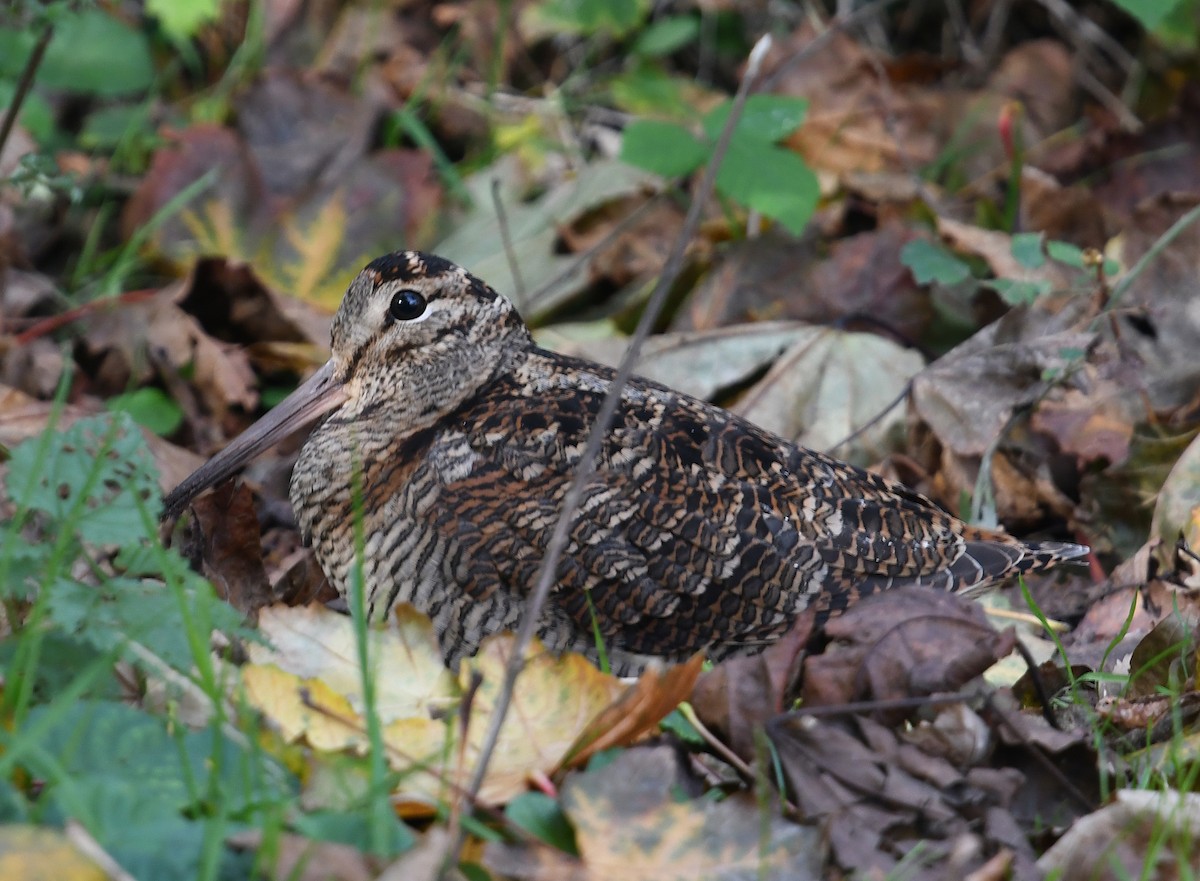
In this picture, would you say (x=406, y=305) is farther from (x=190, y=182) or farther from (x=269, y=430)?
(x=190, y=182)

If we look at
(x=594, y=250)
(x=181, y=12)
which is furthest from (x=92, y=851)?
(x=181, y=12)

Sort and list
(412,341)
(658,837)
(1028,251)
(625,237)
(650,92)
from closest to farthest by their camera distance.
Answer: (658,837) < (412,341) < (1028,251) < (625,237) < (650,92)

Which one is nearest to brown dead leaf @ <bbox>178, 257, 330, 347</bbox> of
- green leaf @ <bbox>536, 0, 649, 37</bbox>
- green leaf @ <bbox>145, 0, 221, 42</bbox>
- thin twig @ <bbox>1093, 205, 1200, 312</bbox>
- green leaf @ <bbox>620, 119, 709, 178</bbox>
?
green leaf @ <bbox>620, 119, 709, 178</bbox>

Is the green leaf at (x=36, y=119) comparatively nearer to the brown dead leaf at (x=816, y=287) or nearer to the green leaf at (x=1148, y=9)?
the brown dead leaf at (x=816, y=287)

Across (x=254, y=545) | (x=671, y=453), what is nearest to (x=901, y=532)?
(x=671, y=453)

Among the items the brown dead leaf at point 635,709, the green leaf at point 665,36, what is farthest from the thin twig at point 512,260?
the brown dead leaf at point 635,709

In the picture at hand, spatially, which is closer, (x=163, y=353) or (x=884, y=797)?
(x=884, y=797)

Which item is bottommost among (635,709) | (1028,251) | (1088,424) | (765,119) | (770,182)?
(1088,424)

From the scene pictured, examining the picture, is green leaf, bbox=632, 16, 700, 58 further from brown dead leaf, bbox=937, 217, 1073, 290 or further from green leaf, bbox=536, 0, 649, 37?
brown dead leaf, bbox=937, 217, 1073, 290
